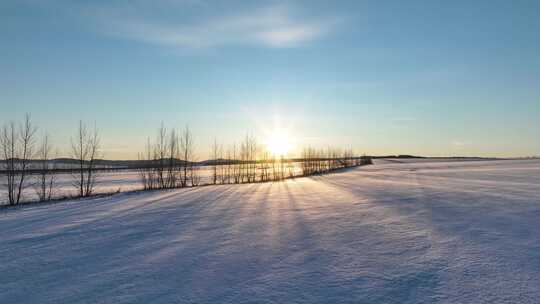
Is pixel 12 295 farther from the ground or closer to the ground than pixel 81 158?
closer to the ground

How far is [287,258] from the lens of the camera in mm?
3193

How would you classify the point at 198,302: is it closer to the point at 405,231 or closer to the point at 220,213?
the point at 405,231

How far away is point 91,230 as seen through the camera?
4859 mm

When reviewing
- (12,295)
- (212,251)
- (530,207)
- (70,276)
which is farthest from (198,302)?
(530,207)

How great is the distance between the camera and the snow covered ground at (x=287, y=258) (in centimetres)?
239

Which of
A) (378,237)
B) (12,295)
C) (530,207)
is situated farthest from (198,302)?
(530,207)

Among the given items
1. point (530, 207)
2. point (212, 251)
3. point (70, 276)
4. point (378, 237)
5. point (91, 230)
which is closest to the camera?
point (70, 276)

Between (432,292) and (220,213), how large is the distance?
454 cm

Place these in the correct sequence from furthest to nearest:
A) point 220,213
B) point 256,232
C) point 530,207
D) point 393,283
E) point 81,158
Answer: point 81,158 < point 220,213 < point 530,207 < point 256,232 < point 393,283

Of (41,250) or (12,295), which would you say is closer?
(12,295)

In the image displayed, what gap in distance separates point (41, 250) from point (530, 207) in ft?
27.5

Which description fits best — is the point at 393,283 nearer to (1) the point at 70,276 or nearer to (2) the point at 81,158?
(1) the point at 70,276

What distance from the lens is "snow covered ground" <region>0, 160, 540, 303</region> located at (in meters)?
2.39

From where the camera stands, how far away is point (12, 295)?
2576 millimetres
